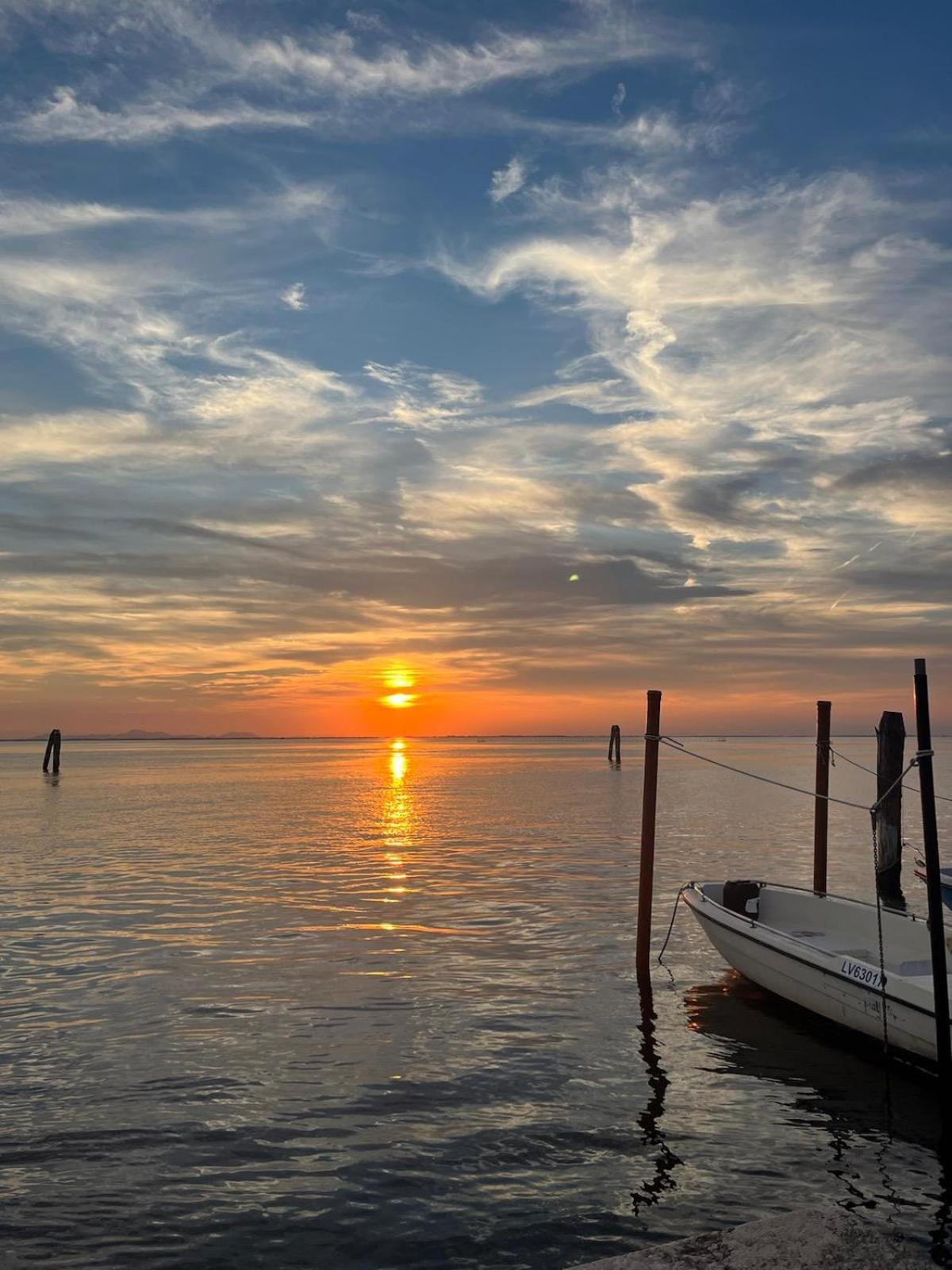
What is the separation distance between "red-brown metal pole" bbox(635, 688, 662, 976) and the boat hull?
0.95 m

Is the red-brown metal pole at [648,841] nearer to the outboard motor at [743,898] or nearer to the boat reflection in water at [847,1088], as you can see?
the boat reflection in water at [847,1088]

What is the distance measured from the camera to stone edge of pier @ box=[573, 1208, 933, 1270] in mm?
6660

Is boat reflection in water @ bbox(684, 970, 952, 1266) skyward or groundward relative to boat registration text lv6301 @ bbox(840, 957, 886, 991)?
groundward

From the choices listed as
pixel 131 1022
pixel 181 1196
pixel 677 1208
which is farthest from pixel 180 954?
pixel 677 1208

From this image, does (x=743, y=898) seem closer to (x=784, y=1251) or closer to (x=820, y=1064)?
(x=820, y=1064)

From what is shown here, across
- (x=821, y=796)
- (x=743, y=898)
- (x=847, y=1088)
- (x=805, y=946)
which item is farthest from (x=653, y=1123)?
(x=821, y=796)

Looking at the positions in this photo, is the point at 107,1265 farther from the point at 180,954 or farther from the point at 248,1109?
the point at 180,954

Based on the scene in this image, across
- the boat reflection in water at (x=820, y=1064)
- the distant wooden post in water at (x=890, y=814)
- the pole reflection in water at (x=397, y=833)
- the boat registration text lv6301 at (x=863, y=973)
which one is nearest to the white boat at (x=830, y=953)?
the boat registration text lv6301 at (x=863, y=973)

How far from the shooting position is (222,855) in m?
32.7

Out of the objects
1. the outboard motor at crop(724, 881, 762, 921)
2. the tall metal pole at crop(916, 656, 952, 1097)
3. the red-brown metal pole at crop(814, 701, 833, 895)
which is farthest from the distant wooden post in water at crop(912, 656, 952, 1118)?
the red-brown metal pole at crop(814, 701, 833, 895)

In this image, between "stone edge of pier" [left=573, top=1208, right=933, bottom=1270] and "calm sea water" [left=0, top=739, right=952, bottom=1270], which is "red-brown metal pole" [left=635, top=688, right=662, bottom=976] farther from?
"stone edge of pier" [left=573, top=1208, right=933, bottom=1270]

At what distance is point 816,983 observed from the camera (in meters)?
14.1

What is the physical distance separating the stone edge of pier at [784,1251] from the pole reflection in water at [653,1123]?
Answer: 200 centimetres

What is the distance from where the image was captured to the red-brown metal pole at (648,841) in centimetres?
1719
